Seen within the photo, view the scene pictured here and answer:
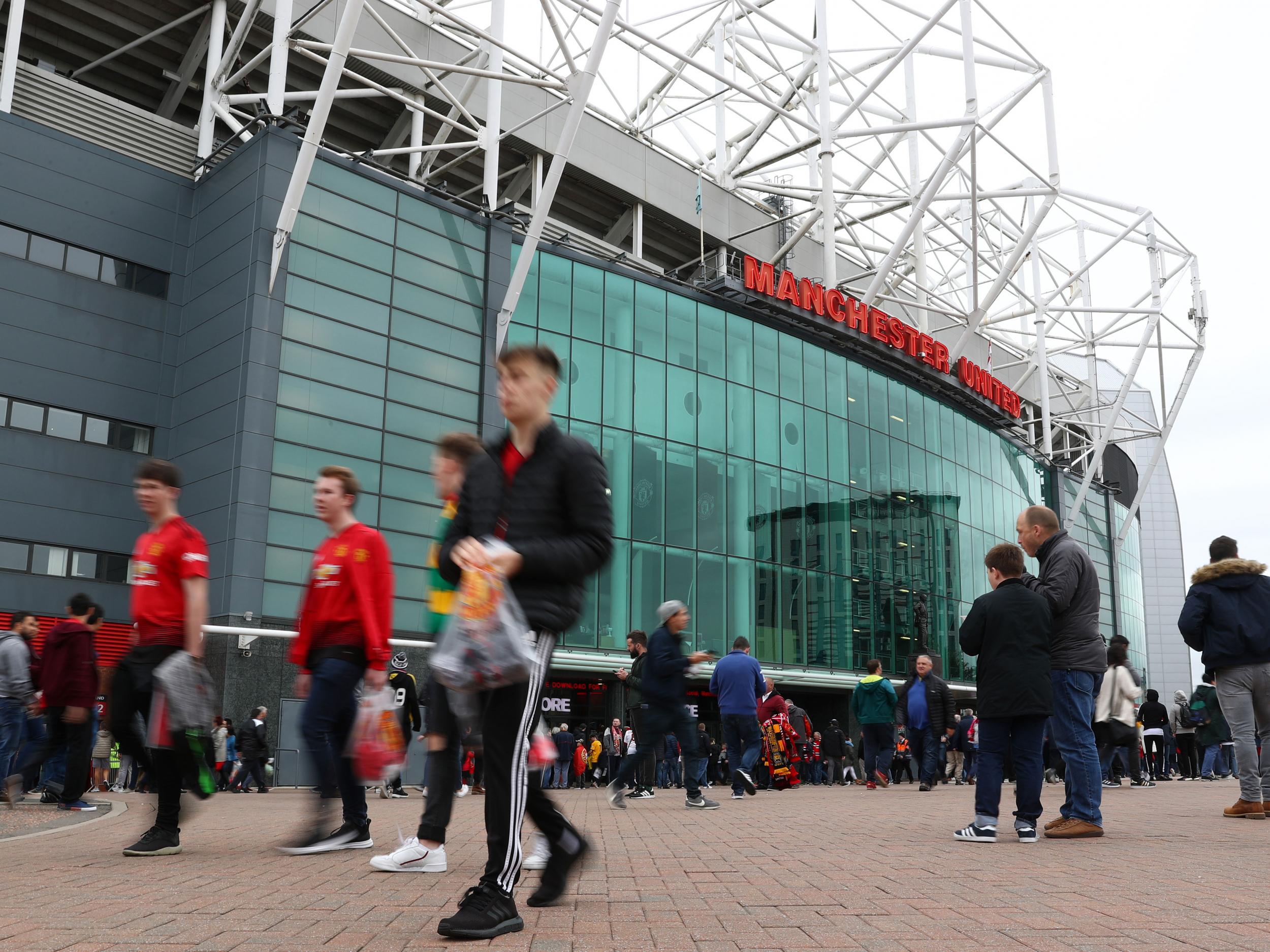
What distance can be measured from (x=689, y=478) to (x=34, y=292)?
15.7 metres

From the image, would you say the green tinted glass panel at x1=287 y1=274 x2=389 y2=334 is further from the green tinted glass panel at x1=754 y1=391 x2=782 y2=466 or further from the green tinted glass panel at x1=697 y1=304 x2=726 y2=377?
the green tinted glass panel at x1=754 y1=391 x2=782 y2=466

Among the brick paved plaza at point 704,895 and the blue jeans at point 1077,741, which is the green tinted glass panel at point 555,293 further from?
the blue jeans at point 1077,741

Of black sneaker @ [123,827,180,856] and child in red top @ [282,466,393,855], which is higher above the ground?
child in red top @ [282,466,393,855]

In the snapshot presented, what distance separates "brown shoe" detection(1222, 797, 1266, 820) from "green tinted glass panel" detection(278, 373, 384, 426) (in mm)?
18501

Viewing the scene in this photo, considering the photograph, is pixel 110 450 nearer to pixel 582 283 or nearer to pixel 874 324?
pixel 582 283

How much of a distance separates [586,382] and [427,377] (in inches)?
176

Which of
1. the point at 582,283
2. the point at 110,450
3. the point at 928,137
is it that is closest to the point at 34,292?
the point at 110,450

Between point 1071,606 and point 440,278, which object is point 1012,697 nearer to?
point 1071,606

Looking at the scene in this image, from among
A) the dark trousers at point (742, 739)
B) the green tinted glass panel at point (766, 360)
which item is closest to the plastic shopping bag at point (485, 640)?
the dark trousers at point (742, 739)

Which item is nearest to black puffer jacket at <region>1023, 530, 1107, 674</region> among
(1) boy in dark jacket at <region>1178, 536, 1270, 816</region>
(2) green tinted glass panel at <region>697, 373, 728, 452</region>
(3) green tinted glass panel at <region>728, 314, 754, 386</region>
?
(1) boy in dark jacket at <region>1178, 536, 1270, 816</region>

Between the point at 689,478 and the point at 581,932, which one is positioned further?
the point at 689,478

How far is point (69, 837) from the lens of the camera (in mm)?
6406

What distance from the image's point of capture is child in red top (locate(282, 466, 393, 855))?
17.0 feet

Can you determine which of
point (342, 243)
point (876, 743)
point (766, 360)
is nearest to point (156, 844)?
point (876, 743)
